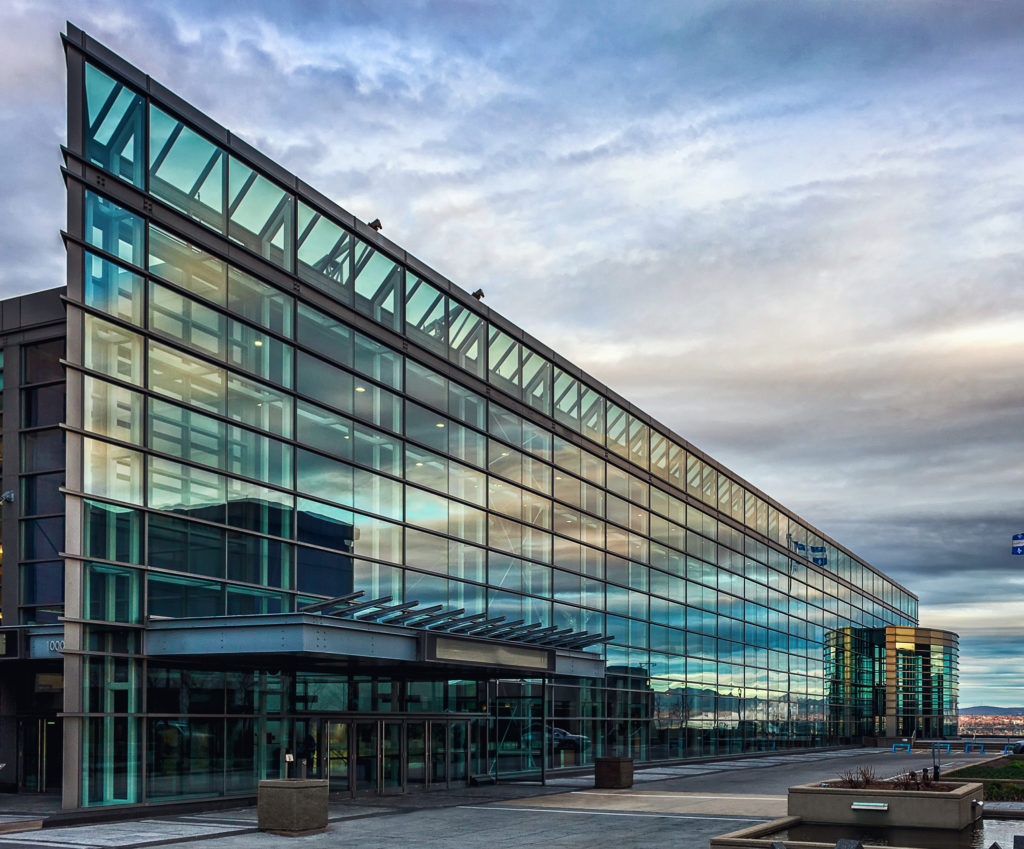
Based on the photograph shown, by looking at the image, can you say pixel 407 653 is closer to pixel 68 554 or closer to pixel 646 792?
pixel 68 554

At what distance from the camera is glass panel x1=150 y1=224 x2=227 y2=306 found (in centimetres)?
2750

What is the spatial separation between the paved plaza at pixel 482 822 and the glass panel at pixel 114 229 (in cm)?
1217

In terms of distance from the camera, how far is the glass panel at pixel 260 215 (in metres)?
30.1

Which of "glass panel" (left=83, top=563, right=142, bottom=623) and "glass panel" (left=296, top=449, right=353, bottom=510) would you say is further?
"glass panel" (left=296, top=449, right=353, bottom=510)

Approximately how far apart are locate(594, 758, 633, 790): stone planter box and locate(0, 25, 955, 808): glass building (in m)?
1.87

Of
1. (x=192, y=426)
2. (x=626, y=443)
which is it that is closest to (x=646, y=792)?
(x=192, y=426)

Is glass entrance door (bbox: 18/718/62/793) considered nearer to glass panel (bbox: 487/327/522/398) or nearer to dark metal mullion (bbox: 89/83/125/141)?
dark metal mullion (bbox: 89/83/125/141)

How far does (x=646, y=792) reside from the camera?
3478 centimetres

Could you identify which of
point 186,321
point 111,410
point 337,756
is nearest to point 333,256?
point 186,321

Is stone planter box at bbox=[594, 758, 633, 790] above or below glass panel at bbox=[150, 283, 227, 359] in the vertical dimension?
below

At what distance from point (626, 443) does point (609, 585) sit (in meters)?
7.27

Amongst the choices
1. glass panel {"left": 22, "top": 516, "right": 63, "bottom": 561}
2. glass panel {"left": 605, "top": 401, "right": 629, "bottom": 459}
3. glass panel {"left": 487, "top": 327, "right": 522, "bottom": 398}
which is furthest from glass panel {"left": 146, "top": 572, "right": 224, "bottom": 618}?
glass panel {"left": 605, "top": 401, "right": 629, "bottom": 459}

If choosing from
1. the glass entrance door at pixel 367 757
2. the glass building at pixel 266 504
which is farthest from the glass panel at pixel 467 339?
the glass entrance door at pixel 367 757

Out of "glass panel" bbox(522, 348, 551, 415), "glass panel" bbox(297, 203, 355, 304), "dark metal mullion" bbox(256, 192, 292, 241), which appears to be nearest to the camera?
"dark metal mullion" bbox(256, 192, 292, 241)
